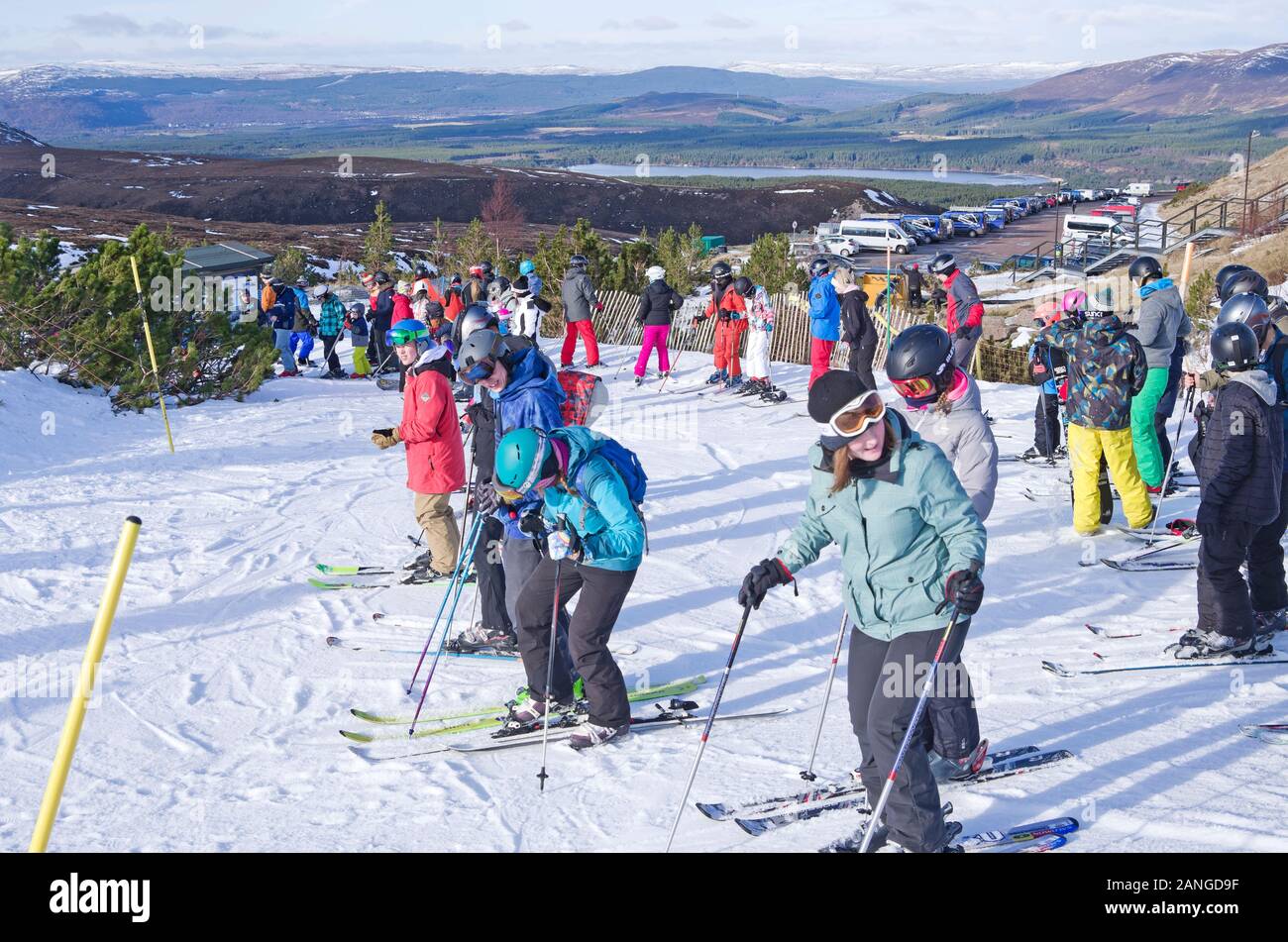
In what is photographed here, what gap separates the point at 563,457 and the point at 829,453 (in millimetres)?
1217

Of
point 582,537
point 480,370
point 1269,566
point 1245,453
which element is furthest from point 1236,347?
point 480,370

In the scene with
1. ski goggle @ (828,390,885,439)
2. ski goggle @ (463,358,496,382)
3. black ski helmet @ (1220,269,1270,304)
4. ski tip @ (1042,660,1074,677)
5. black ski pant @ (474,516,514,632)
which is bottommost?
ski tip @ (1042,660,1074,677)

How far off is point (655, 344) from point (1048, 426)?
5.83m

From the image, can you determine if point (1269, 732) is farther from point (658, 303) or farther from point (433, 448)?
point (658, 303)

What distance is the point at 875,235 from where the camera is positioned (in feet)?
179

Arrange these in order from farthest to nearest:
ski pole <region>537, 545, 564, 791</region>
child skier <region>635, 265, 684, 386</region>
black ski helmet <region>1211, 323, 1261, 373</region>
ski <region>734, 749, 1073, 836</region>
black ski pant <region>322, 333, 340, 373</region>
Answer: black ski pant <region>322, 333, 340, 373</region> → child skier <region>635, 265, 684, 386</region> → black ski helmet <region>1211, 323, 1261, 373</region> → ski pole <region>537, 545, 564, 791</region> → ski <region>734, 749, 1073, 836</region>

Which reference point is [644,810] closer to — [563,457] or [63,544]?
[563,457]

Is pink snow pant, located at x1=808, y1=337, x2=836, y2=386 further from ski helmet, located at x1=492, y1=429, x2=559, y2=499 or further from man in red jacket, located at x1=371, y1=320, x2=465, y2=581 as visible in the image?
ski helmet, located at x1=492, y1=429, x2=559, y2=499

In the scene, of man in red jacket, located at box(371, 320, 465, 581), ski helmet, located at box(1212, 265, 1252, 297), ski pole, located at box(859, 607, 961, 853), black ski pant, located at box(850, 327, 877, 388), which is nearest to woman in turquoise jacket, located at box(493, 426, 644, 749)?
ski pole, located at box(859, 607, 961, 853)

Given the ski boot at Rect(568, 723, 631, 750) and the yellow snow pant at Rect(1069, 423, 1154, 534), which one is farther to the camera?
the yellow snow pant at Rect(1069, 423, 1154, 534)

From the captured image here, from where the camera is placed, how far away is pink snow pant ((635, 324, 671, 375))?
14.3 m

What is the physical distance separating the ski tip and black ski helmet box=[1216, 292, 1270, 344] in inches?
78.9

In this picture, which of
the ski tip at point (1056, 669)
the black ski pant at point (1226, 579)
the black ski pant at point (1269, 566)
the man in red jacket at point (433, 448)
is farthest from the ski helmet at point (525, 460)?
the black ski pant at point (1269, 566)

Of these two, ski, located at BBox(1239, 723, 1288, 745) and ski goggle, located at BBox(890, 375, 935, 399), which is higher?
ski goggle, located at BBox(890, 375, 935, 399)
